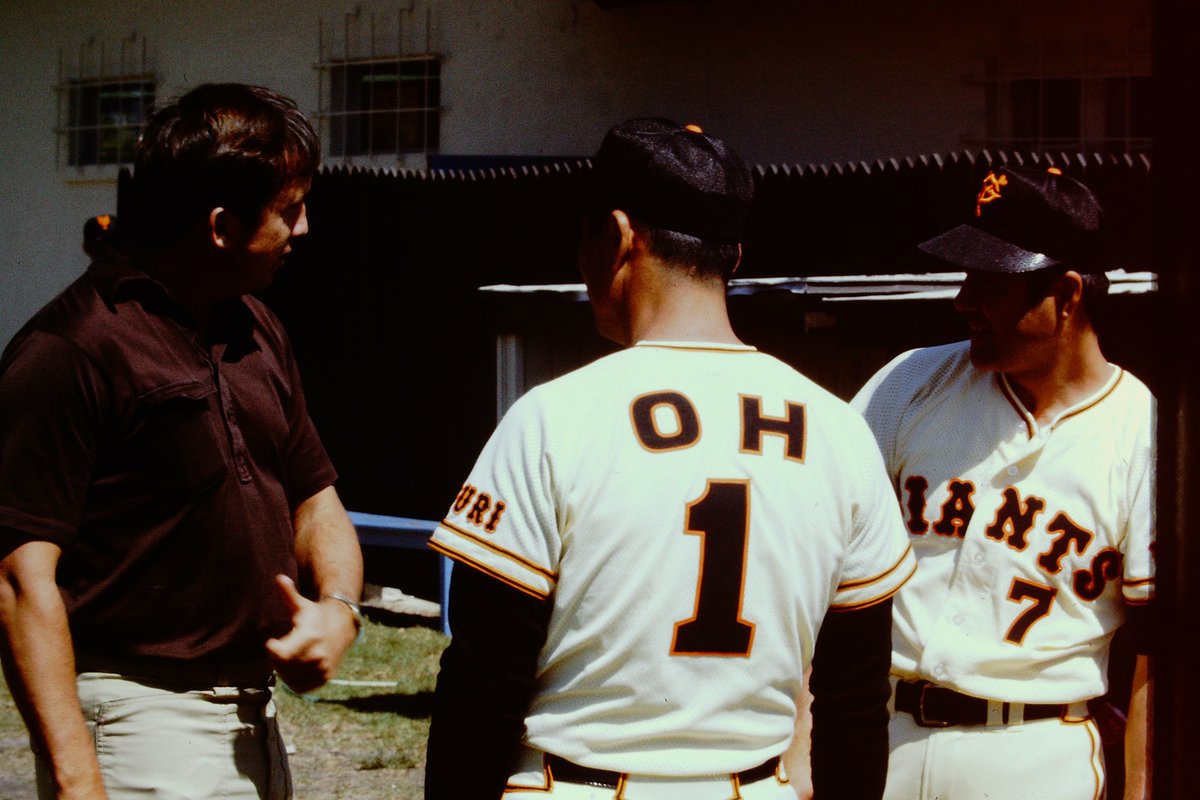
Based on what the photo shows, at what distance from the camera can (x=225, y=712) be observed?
2.38 metres

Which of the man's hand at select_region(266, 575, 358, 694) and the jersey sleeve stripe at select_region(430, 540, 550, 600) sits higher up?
the jersey sleeve stripe at select_region(430, 540, 550, 600)

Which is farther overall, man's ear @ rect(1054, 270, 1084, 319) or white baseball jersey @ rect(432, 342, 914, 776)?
man's ear @ rect(1054, 270, 1084, 319)

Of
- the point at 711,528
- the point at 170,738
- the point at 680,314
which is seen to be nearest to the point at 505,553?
the point at 711,528

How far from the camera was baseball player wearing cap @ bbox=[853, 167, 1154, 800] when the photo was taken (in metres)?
2.55

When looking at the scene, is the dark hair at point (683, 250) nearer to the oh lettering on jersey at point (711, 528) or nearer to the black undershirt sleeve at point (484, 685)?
the oh lettering on jersey at point (711, 528)

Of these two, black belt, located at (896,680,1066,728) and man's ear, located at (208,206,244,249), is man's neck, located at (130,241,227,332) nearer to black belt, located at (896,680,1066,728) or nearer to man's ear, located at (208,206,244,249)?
man's ear, located at (208,206,244,249)

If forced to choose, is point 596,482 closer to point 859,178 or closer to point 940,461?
point 940,461

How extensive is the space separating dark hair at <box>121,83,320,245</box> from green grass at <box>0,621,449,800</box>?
154 inches

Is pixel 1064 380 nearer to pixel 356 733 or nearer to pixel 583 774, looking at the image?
pixel 583 774

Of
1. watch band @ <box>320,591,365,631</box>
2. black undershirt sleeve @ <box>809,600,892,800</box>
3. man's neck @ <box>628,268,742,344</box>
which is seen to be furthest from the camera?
watch band @ <box>320,591,365,631</box>

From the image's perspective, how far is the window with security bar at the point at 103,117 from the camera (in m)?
13.0

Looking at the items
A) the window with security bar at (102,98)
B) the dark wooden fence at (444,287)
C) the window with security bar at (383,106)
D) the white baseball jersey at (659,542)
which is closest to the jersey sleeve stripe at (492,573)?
the white baseball jersey at (659,542)

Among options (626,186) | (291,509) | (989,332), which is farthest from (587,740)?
(989,332)

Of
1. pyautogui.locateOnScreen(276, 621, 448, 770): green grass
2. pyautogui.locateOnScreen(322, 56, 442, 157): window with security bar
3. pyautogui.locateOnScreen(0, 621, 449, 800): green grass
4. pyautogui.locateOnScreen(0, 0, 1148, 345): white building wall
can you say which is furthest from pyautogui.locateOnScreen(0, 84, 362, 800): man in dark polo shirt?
pyautogui.locateOnScreen(322, 56, 442, 157): window with security bar
